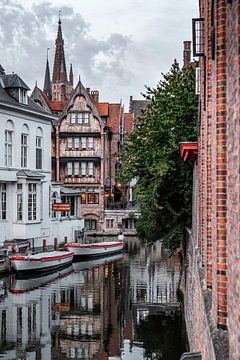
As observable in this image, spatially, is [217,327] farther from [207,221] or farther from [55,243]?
[55,243]

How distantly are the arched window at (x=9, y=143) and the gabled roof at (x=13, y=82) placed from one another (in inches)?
98.1

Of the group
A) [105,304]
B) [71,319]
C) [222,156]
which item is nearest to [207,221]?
[222,156]

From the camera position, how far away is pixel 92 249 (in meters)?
41.0

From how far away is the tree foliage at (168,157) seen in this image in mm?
23141

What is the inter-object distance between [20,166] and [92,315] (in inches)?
680

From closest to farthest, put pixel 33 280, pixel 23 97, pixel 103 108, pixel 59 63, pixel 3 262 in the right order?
pixel 33 280, pixel 3 262, pixel 23 97, pixel 103 108, pixel 59 63

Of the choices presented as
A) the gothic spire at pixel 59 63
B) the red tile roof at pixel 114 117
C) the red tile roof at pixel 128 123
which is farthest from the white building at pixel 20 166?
the gothic spire at pixel 59 63

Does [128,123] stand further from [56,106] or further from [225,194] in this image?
[225,194]

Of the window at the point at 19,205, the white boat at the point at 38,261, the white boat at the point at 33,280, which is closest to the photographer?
the white boat at the point at 33,280

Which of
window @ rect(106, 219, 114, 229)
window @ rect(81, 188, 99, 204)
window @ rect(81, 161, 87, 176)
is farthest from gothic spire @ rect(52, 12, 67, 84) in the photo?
window @ rect(106, 219, 114, 229)

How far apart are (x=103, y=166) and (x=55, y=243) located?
18405 mm

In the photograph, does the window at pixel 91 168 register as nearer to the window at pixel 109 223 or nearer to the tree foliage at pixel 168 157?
the window at pixel 109 223

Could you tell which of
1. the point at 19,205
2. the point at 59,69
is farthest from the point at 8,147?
the point at 59,69

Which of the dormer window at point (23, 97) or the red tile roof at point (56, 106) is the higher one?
the red tile roof at point (56, 106)
